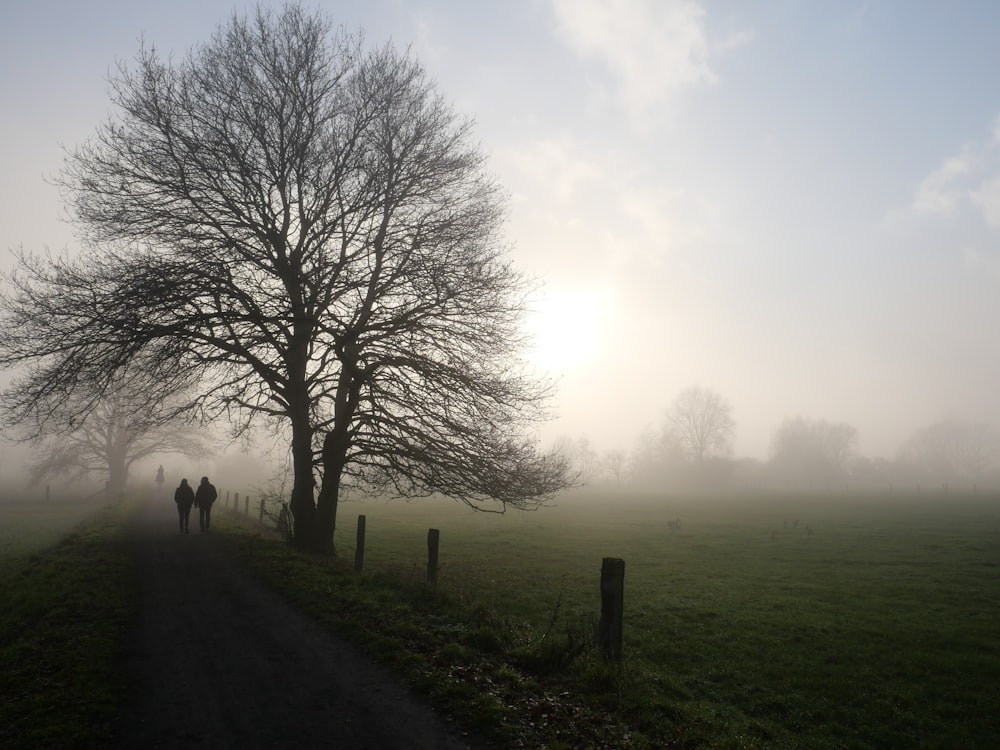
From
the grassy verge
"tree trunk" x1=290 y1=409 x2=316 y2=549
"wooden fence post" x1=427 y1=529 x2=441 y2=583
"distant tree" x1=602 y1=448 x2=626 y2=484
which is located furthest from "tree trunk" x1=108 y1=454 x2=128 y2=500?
"distant tree" x1=602 y1=448 x2=626 y2=484

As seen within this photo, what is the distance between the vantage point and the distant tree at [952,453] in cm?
14838

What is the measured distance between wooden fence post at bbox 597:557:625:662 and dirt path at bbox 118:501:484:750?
3091 millimetres

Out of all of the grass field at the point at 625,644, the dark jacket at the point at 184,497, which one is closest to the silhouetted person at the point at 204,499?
the dark jacket at the point at 184,497

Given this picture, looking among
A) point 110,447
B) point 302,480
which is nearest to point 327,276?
point 302,480

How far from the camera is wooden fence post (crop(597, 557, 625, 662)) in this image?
26.5 ft

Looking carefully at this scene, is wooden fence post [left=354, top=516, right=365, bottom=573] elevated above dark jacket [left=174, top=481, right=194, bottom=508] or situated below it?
below

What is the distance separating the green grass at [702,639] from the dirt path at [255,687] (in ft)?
1.95

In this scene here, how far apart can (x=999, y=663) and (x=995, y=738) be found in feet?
13.6

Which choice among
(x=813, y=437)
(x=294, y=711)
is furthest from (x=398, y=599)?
(x=813, y=437)

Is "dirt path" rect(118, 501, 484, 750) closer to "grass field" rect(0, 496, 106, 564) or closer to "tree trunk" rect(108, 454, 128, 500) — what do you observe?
"grass field" rect(0, 496, 106, 564)

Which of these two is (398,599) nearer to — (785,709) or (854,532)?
(785,709)

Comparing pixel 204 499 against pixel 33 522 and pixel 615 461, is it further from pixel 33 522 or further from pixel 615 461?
pixel 615 461

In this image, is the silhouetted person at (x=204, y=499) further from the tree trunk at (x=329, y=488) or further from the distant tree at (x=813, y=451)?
the distant tree at (x=813, y=451)

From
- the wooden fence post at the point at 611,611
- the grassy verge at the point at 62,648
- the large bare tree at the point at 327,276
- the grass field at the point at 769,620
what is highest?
the large bare tree at the point at 327,276
